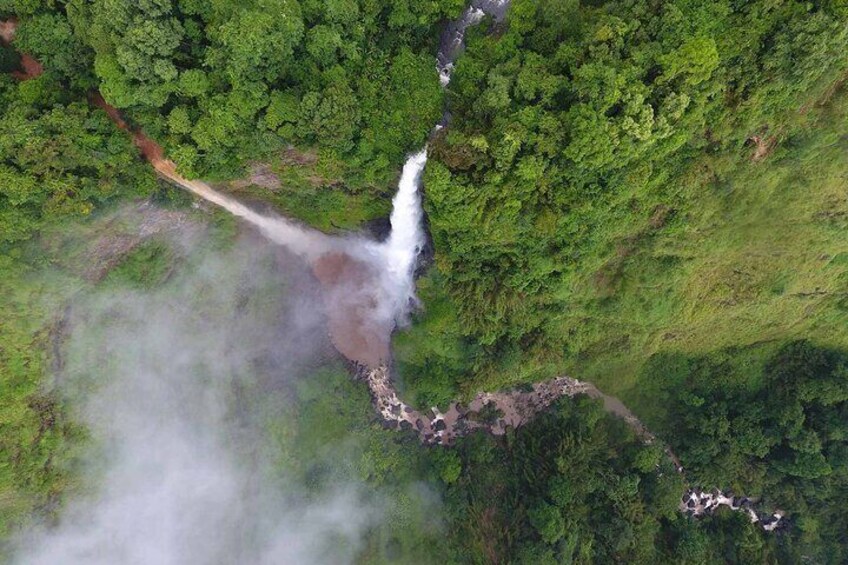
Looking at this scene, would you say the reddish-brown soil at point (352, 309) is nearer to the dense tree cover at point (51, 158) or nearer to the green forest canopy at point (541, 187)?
the green forest canopy at point (541, 187)

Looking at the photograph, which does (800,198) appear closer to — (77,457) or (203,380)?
(203,380)

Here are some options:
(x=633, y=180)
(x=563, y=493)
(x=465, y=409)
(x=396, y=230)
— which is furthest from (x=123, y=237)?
(x=563, y=493)

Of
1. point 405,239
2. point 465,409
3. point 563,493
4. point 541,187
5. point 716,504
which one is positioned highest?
point 405,239

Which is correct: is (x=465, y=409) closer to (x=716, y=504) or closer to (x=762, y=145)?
(x=716, y=504)

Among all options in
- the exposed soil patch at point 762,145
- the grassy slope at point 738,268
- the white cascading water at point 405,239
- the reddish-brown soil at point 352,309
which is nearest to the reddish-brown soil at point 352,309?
the reddish-brown soil at point 352,309

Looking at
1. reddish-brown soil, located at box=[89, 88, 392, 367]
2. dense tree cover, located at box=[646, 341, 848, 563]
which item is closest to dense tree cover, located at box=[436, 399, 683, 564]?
dense tree cover, located at box=[646, 341, 848, 563]

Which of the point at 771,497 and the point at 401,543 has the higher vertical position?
the point at 771,497

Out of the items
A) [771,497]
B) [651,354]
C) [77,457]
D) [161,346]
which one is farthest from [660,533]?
[77,457]
